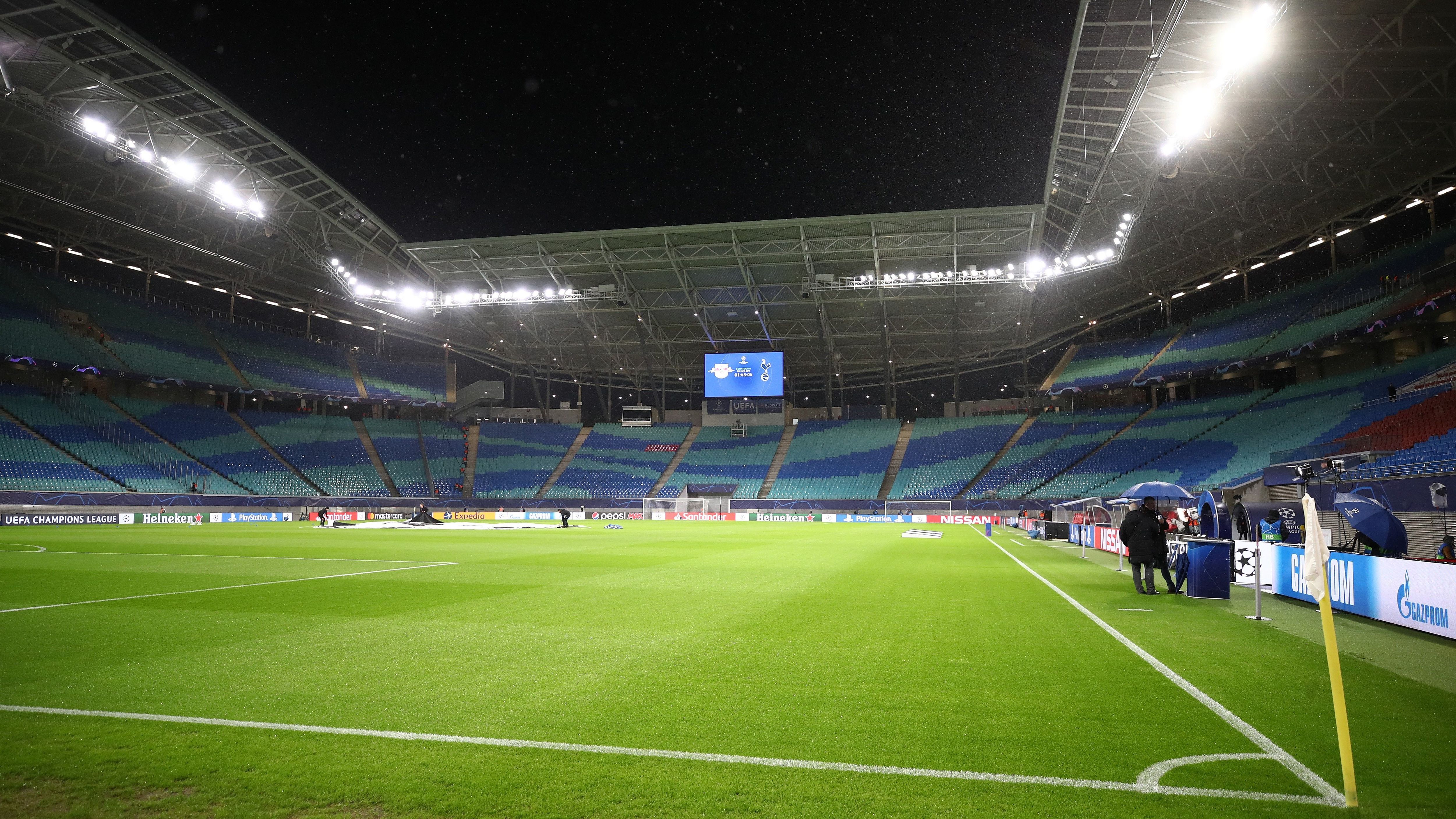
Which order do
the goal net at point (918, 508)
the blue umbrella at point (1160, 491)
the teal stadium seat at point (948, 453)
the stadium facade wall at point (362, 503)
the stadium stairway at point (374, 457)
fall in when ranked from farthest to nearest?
the stadium stairway at point (374, 457)
the teal stadium seat at point (948, 453)
the goal net at point (918, 508)
the stadium facade wall at point (362, 503)
the blue umbrella at point (1160, 491)

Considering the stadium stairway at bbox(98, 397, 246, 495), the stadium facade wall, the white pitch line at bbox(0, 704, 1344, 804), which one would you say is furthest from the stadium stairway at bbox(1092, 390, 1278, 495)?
the stadium stairway at bbox(98, 397, 246, 495)

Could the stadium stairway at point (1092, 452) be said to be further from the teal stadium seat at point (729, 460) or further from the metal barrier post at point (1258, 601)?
the metal barrier post at point (1258, 601)

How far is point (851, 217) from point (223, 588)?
33.4m

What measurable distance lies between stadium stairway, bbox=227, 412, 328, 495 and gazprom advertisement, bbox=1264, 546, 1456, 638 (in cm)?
5083

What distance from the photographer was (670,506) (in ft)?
171

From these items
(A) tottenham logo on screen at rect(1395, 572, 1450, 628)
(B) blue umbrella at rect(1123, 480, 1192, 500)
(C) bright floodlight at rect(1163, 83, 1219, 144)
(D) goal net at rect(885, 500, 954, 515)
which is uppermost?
(C) bright floodlight at rect(1163, 83, 1219, 144)

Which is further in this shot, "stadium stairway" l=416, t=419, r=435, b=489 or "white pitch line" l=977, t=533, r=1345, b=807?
"stadium stairway" l=416, t=419, r=435, b=489

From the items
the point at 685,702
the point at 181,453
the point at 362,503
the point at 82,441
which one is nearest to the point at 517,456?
the point at 362,503

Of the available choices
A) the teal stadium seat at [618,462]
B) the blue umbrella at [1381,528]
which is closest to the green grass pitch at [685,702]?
the blue umbrella at [1381,528]

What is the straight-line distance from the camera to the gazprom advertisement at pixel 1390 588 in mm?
8445

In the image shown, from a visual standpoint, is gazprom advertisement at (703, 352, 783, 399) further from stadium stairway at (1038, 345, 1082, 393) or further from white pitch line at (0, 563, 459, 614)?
white pitch line at (0, 563, 459, 614)

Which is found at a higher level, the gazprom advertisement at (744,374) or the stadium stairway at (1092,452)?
the gazprom advertisement at (744,374)

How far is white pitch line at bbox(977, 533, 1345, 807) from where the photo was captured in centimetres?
377

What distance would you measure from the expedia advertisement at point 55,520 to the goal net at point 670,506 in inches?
1099
